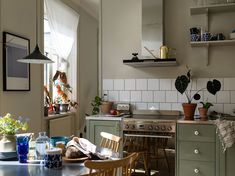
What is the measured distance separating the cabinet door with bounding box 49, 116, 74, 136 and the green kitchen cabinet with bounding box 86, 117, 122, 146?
916 mm

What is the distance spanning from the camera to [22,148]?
5.60ft

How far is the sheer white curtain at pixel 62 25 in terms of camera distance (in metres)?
4.04

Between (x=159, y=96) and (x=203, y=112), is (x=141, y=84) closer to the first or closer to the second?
(x=159, y=96)

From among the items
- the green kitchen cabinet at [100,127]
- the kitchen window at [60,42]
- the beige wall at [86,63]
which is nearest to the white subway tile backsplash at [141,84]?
the green kitchen cabinet at [100,127]

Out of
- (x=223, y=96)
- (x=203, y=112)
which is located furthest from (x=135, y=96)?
(x=223, y=96)

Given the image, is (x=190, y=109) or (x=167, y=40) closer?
(x=190, y=109)

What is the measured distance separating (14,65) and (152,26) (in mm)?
1734

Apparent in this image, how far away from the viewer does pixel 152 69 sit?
362 centimetres

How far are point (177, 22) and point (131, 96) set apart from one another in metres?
1.12

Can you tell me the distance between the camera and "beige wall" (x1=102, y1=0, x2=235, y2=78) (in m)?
3.34

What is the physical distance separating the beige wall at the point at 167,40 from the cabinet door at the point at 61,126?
41.8 inches

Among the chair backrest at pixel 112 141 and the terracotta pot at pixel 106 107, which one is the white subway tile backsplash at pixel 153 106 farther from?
the chair backrest at pixel 112 141

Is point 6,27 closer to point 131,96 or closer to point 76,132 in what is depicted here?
point 131,96

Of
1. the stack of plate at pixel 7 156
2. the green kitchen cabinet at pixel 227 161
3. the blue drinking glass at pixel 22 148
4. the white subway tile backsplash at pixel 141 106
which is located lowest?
the green kitchen cabinet at pixel 227 161
